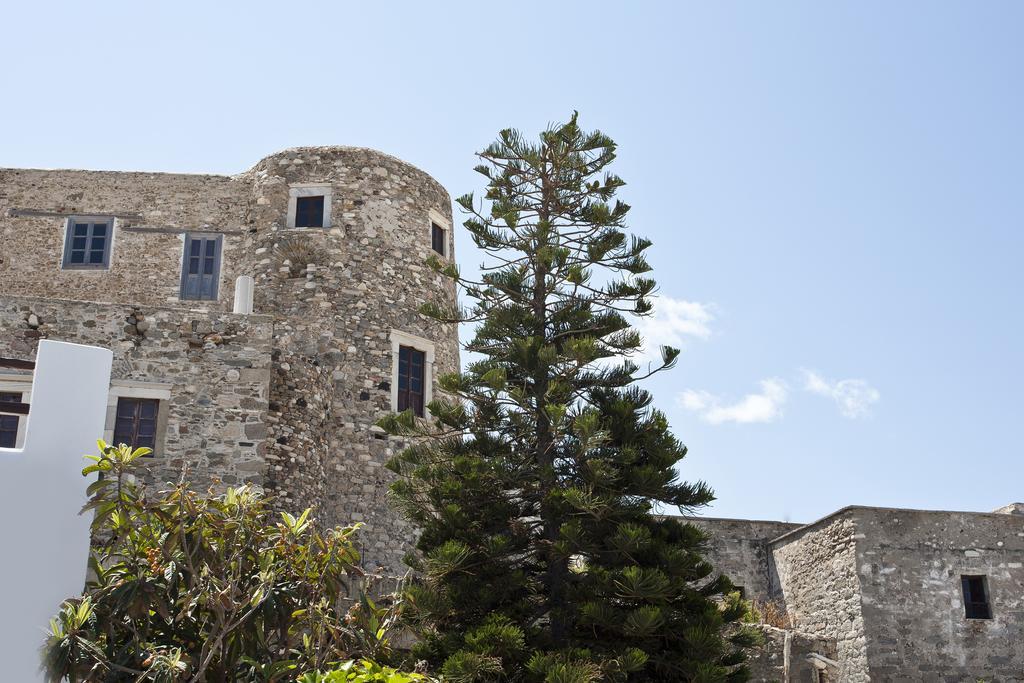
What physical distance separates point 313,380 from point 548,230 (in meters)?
4.75

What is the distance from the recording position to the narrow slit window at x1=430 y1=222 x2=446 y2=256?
1794cm

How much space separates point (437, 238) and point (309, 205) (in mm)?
2195

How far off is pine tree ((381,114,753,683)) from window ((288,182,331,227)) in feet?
16.0

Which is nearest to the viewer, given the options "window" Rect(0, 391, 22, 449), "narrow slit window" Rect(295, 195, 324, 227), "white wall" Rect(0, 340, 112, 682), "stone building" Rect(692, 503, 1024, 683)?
"white wall" Rect(0, 340, 112, 682)

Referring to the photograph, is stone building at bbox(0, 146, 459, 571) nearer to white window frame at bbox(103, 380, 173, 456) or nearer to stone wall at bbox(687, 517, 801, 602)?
white window frame at bbox(103, 380, 173, 456)

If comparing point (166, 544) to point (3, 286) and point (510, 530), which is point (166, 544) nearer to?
point (510, 530)

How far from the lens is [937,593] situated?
1587 centimetres

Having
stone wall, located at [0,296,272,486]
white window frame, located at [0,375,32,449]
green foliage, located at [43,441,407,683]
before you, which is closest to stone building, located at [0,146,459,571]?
stone wall, located at [0,296,272,486]

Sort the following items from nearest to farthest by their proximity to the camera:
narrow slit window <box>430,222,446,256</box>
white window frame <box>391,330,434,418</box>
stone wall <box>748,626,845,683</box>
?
1. stone wall <box>748,626,845,683</box>
2. white window frame <box>391,330,434,418</box>
3. narrow slit window <box>430,222,446,256</box>

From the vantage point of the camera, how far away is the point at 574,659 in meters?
10.2

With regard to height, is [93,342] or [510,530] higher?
[93,342]

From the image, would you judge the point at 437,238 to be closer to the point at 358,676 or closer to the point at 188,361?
the point at 188,361

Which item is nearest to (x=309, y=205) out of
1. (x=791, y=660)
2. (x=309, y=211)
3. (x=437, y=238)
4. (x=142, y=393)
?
(x=309, y=211)

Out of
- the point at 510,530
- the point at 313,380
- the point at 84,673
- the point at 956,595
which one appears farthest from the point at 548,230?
the point at 956,595
